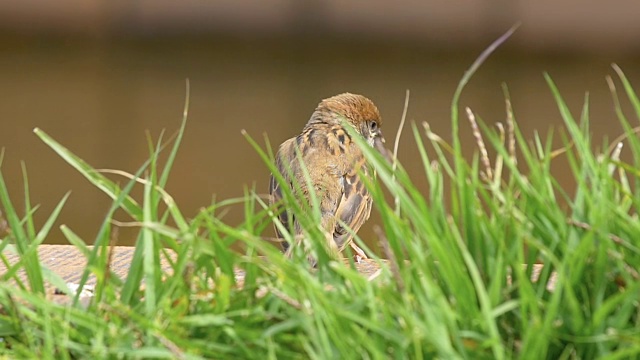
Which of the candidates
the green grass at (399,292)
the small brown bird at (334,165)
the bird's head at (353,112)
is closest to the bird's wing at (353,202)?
the small brown bird at (334,165)

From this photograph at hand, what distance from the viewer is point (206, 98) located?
16.8ft

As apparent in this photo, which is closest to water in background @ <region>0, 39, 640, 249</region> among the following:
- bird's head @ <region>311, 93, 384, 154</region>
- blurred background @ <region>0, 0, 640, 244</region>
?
blurred background @ <region>0, 0, 640, 244</region>

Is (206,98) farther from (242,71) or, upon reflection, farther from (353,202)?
(353,202)

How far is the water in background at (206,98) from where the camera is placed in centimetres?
497

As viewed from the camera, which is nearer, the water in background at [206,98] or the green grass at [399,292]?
the green grass at [399,292]

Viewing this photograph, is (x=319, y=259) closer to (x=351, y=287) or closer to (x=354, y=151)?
(x=351, y=287)

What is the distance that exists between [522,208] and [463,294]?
0.71 feet

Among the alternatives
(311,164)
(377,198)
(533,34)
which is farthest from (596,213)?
(533,34)

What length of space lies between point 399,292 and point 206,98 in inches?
137

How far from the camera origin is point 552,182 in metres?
1.92

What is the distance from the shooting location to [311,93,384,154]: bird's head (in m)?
4.62

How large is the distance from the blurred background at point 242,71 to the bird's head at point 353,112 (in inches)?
13.5

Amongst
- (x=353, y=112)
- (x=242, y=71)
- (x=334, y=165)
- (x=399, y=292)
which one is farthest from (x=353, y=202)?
(x=399, y=292)

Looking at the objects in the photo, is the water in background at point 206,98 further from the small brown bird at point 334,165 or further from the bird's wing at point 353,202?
the bird's wing at point 353,202
